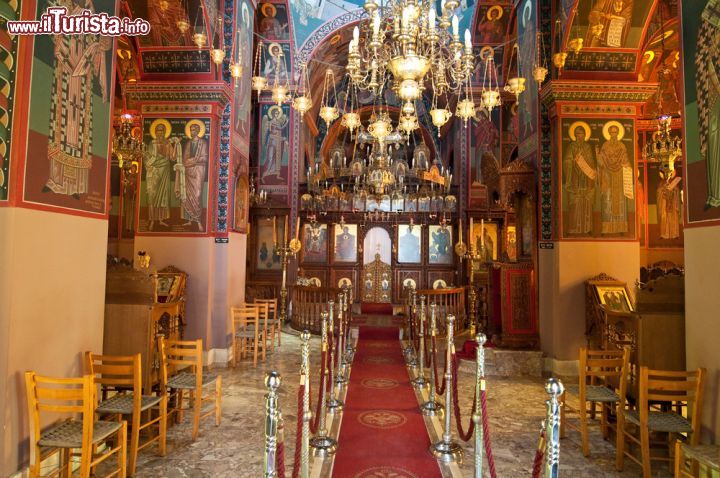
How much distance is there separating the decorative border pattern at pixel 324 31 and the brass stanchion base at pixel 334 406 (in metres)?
12.1

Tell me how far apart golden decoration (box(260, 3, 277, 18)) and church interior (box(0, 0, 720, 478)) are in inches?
9.1

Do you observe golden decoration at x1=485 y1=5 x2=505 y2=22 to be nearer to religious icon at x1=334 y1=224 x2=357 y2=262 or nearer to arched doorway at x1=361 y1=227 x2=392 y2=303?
arched doorway at x1=361 y1=227 x2=392 y2=303

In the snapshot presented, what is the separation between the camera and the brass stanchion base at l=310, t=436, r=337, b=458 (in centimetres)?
452

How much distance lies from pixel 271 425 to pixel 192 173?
707 centimetres

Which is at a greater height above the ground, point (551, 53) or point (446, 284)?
point (551, 53)

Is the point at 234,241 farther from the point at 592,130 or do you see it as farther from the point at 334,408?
the point at 592,130

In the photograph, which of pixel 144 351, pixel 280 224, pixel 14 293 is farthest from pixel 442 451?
pixel 280 224

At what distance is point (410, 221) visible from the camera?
55.2 ft

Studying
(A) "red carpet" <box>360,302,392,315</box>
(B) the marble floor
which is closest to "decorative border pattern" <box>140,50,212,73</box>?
(B) the marble floor

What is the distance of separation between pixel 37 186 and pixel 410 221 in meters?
13.8

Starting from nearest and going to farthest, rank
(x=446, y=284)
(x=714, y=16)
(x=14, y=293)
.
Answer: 1. (x=14, y=293)
2. (x=714, y=16)
3. (x=446, y=284)

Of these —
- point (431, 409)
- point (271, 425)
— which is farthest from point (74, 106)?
point (431, 409)

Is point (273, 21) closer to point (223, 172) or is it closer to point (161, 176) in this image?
point (223, 172)

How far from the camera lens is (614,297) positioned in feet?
24.4
